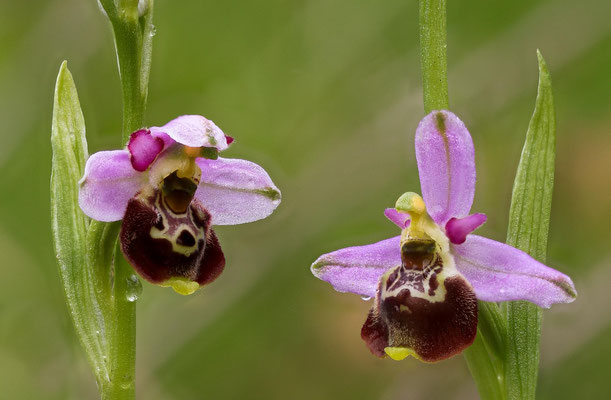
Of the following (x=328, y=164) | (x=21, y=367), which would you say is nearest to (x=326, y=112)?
(x=328, y=164)

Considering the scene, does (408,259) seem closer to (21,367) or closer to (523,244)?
(523,244)

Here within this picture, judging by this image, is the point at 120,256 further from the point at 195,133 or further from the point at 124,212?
the point at 195,133

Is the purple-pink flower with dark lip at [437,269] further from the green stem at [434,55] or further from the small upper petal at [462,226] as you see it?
the green stem at [434,55]

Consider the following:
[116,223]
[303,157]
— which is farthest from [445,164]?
[303,157]

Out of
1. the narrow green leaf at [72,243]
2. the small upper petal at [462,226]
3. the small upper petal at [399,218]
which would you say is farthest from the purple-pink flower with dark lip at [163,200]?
the small upper petal at [462,226]

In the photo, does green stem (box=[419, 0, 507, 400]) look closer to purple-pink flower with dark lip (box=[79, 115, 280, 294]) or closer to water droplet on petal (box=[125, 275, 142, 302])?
purple-pink flower with dark lip (box=[79, 115, 280, 294])
